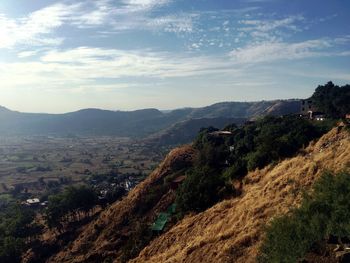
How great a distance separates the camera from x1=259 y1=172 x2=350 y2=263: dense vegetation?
19.3 meters

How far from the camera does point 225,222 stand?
1341 inches

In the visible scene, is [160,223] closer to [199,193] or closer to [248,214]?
[199,193]

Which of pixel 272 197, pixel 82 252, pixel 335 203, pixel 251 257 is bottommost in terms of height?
pixel 82 252

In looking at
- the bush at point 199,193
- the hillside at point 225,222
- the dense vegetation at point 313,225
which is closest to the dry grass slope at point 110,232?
the hillside at point 225,222

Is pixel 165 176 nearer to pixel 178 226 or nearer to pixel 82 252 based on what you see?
pixel 82 252

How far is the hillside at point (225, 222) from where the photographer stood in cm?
2951

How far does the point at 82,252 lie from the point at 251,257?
34.6 meters

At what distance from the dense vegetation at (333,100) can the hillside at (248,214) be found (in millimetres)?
29322

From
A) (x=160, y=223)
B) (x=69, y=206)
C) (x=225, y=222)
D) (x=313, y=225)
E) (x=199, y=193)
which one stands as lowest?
(x=69, y=206)

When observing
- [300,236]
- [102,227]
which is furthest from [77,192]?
[300,236]

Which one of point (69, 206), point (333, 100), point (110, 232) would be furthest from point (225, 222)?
point (333, 100)

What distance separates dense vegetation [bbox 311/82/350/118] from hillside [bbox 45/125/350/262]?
94.6 feet

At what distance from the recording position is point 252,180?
42.5m

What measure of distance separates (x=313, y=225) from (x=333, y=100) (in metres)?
54.8
